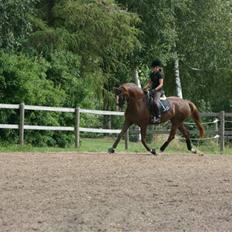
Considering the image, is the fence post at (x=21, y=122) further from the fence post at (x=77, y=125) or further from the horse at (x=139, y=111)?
the horse at (x=139, y=111)

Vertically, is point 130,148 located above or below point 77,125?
below

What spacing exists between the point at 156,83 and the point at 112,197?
1034cm

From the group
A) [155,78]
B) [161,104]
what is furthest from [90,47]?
[155,78]

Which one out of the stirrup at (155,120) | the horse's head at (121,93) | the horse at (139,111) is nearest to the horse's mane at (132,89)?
the horse at (139,111)

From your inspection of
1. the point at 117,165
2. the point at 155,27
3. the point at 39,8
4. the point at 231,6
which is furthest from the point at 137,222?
the point at 231,6

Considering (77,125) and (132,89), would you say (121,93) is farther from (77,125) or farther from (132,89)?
(77,125)

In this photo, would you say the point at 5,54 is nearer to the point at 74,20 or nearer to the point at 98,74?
the point at 74,20

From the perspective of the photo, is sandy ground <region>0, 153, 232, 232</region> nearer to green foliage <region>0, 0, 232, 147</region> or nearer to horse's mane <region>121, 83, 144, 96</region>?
horse's mane <region>121, 83, 144, 96</region>

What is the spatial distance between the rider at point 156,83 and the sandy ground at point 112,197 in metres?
4.60

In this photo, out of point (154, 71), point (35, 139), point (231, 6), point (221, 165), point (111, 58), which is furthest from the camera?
point (231, 6)

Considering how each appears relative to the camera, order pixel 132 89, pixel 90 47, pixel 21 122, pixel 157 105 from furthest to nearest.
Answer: pixel 90 47 → pixel 21 122 → pixel 157 105 → pixel 132 89

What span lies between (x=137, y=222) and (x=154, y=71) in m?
12.0

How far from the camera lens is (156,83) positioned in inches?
822

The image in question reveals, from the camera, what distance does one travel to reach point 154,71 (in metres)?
20.8
